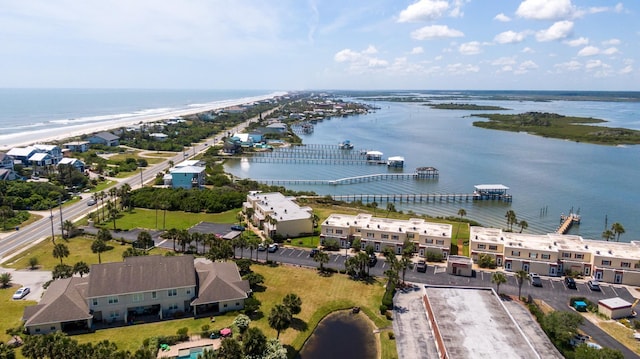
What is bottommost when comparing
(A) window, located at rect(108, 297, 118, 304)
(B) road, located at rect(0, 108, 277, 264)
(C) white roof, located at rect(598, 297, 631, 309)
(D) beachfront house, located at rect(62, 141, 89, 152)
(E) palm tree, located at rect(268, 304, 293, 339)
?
(B) road, located at rect(0, 108, 277, 264)

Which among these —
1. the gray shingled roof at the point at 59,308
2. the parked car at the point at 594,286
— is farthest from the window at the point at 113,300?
the parked car at the point at 594,286

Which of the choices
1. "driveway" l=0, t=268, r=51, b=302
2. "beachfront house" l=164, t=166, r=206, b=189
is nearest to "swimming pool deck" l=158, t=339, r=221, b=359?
"driveway" l=0, t=268, r=51, b=302

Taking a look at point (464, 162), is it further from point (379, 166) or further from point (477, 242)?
point (477, 242)

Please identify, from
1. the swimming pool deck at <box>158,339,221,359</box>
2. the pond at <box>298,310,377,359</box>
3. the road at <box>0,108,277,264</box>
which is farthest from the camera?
the road at <box>0,108,277,264</box>

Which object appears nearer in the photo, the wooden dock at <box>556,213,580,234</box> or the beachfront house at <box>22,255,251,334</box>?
the beachfront house at <box>22,255,251,334</box>

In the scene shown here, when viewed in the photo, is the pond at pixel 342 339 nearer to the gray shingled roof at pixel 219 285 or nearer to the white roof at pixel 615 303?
the gray shingled roof at pixel 219 285

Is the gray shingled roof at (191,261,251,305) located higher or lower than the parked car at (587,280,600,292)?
higher

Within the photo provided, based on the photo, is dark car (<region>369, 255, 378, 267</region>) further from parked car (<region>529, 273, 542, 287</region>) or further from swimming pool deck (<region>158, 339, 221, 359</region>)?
swimming pool deck (<region>158, 339, 221, 359</region>)
